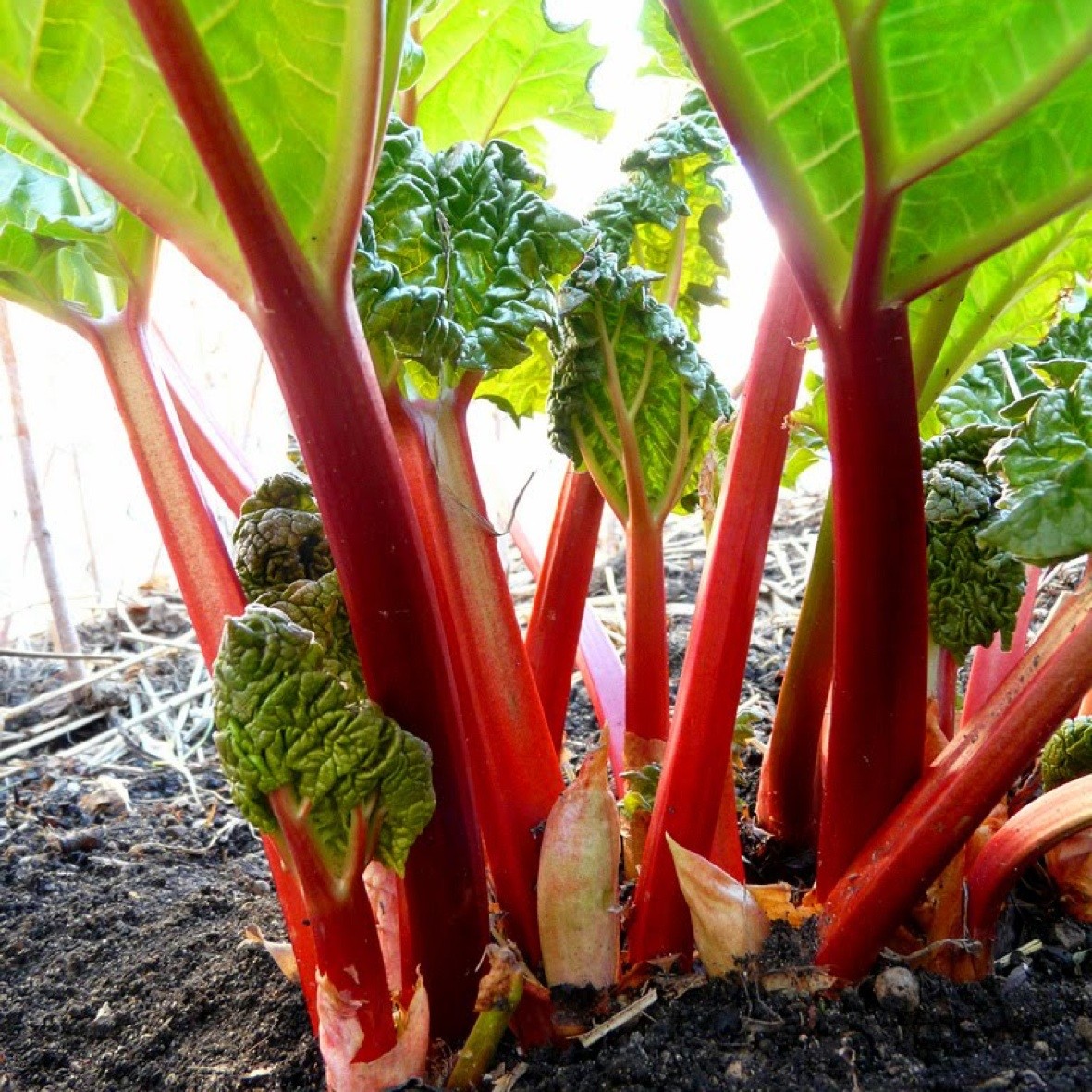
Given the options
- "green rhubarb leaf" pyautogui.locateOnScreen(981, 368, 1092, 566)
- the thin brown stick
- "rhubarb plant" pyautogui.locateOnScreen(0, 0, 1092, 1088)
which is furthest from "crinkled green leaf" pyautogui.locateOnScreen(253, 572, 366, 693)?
the thin brown stick

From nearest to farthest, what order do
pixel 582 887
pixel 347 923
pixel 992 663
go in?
pixel 347 923
pixel 582 887
pixel 992 663

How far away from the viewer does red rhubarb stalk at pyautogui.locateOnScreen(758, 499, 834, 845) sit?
3.96 ft

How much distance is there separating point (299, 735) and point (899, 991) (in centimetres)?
61

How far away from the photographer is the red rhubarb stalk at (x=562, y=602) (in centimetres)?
134

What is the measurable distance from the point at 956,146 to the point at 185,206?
0.62 metres

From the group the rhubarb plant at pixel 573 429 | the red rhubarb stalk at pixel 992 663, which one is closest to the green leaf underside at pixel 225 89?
the rhubarb plant at pixel 573 429

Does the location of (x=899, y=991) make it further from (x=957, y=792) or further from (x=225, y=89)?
(x=225, y=89)

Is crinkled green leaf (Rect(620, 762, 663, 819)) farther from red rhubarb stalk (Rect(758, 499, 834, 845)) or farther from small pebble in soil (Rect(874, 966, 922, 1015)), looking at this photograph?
small pebble in soil (Rect(874, 966, 922, 1015))

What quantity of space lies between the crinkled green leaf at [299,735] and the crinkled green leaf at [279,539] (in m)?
0.18

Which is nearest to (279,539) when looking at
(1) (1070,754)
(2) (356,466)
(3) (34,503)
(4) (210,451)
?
(2) (356,466)

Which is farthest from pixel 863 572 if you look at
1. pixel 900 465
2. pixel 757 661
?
pixel 757 661

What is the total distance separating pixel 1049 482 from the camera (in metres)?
0.80

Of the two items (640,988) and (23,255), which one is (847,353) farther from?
(23,255)

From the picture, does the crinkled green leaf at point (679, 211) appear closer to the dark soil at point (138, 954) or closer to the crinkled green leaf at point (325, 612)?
the crinkled green leaf at point (325, 612)
